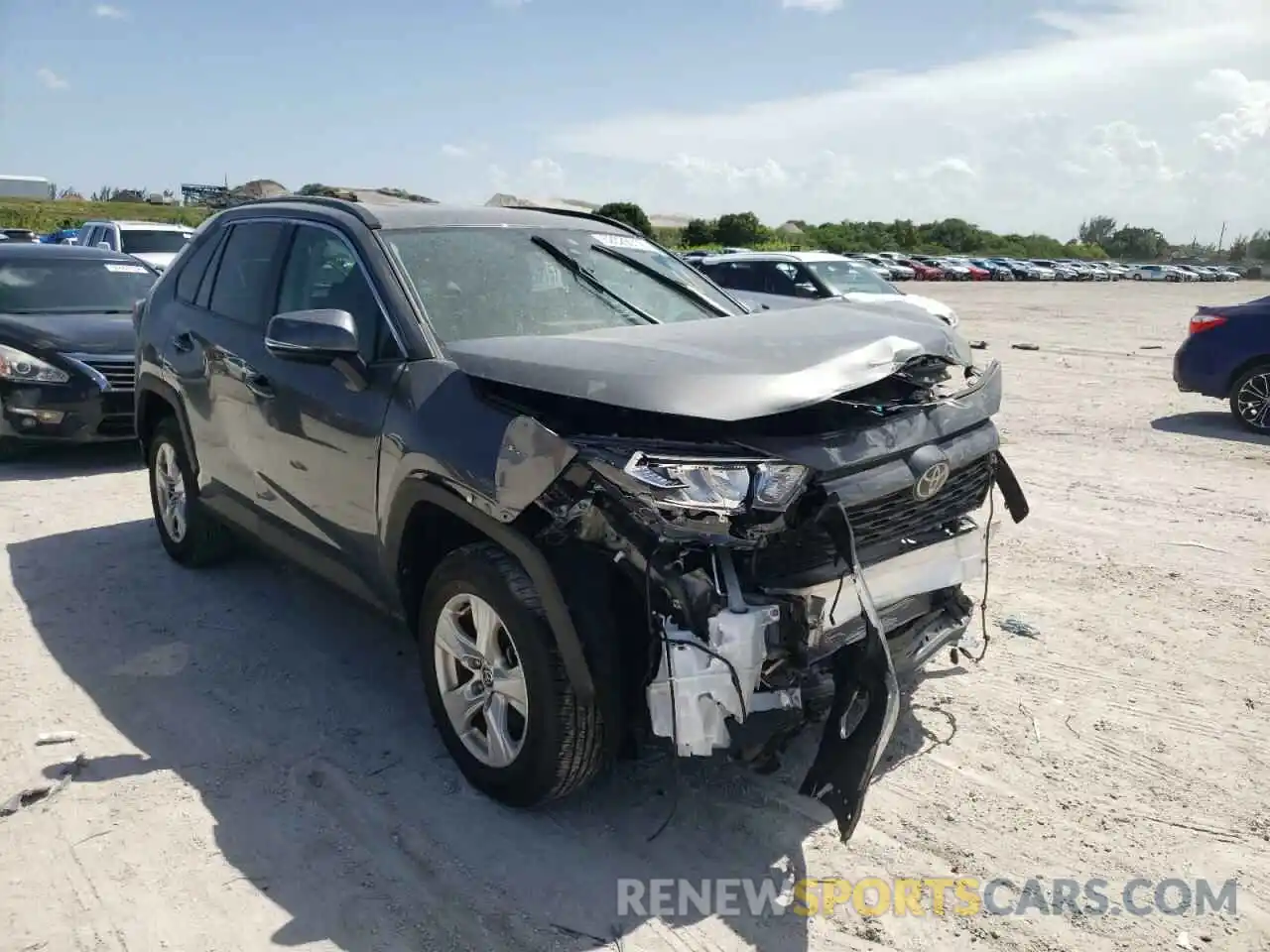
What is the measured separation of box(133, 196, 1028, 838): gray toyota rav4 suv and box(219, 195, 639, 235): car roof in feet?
0.08

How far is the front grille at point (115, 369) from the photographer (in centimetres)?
793

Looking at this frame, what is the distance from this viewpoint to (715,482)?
2.72 metres

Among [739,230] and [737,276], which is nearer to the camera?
[737,276]

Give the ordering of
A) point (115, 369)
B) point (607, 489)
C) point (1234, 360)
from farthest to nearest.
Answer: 1. point (1234, 360)
2. point (115, 369)
3. point (607, 489)

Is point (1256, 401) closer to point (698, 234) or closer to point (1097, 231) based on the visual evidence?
point (698, 234)

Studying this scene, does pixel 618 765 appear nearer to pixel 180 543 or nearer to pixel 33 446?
pixel 180 543

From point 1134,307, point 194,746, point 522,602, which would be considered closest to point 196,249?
point 194,746

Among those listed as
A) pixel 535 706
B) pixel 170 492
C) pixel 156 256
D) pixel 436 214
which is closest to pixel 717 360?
pixel 535 706

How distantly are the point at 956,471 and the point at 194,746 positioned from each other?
2921 mm

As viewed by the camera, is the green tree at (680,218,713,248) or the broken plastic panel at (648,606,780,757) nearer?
the broken plastic panel at (648,606,780,757)

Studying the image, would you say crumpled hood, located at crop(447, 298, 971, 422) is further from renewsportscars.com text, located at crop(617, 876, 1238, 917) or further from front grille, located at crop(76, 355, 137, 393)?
front grille, located at crop(76, 355, 137, 393)

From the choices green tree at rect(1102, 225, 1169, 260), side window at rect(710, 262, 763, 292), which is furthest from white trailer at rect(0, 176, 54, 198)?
green tree at rect(1102, 225, 1169, 260)

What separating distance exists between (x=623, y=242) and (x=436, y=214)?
0.95 metres

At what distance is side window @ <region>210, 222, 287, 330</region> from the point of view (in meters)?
4.54
